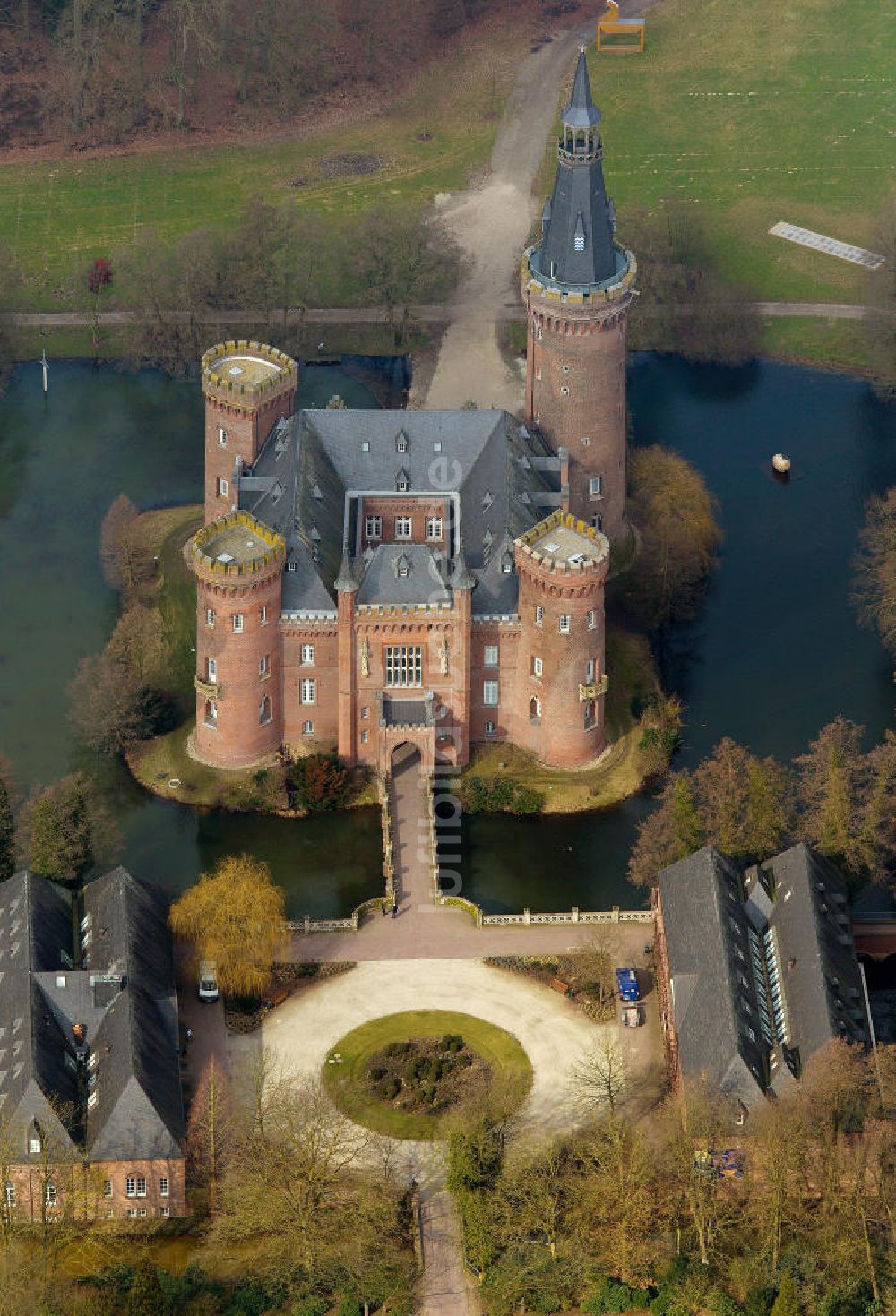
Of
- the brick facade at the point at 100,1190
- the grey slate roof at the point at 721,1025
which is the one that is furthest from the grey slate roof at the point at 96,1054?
the grey slate roof at the point at 721,1025

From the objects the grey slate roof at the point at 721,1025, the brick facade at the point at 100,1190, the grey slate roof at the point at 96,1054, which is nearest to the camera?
the brick facade at the point at 100,1190

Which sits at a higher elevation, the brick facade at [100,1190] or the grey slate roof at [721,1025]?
the grey slate roof at [721,1025]

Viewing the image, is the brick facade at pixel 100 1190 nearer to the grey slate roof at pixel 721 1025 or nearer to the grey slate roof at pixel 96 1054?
the grey slate roof at pixel 96 1054

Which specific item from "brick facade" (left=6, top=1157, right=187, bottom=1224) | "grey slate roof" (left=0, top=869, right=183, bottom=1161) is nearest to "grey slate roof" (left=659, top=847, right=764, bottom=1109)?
"grey slate roof" (left=0, top=869, right=183, bottom=1161)

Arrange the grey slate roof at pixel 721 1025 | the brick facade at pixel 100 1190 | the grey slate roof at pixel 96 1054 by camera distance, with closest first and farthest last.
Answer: the brick facade at pixel 100 1190
the grey slate roof at pixel 96 1054
the grey slate roof at pixel 721 1025

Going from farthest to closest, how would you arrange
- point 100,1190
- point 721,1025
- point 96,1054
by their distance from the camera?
point 96,1054
point 721,1025
point 100,1190

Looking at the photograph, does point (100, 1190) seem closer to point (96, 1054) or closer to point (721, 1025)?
point (96, 1054)

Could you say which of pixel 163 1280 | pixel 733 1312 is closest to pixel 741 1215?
pixel 733 1312

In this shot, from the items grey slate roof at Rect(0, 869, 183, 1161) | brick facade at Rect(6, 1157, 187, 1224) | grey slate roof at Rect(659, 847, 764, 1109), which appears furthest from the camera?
grey slate roof at Rect(659, 847, 764, 1109)

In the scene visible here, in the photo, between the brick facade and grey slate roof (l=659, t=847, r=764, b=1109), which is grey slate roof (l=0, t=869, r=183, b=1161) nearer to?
the brick facade

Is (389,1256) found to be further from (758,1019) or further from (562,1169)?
(758,1019)

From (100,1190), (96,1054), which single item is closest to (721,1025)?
(96,1054)
